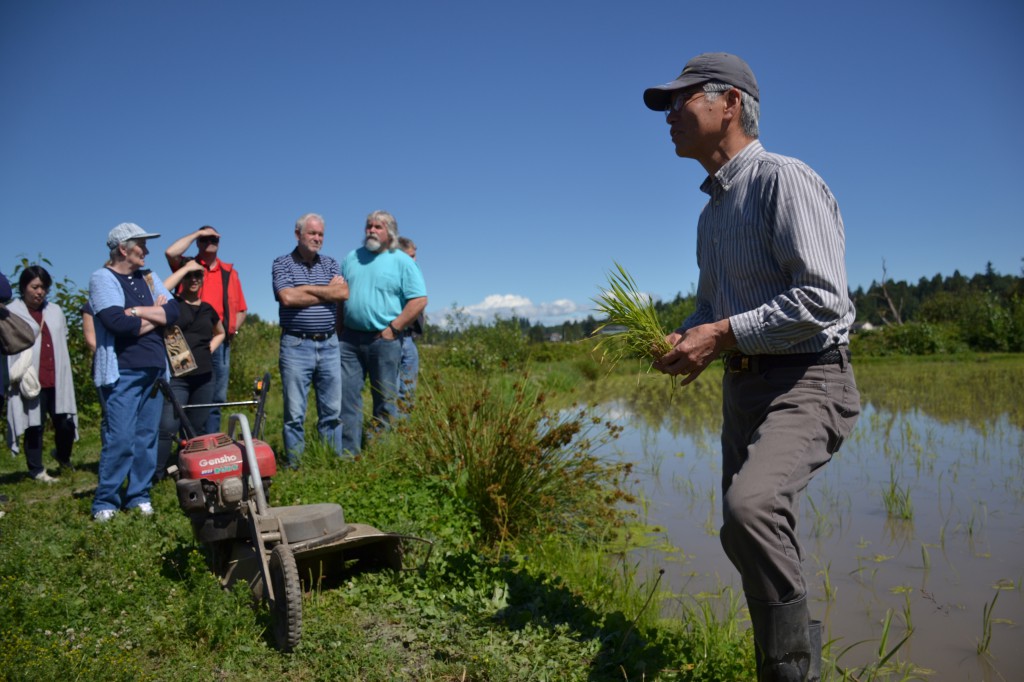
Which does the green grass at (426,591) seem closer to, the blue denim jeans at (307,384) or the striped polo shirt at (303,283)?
the blue denim jeans at (307,384)

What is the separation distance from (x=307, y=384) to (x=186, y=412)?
3.46 feet

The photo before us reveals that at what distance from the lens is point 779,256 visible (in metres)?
2.46

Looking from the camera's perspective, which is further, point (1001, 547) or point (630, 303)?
point (1001, 547)

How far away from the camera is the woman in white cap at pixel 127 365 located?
535 cm

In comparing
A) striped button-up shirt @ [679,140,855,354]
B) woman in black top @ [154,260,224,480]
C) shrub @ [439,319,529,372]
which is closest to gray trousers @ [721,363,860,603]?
striped button-up shirt @ [679,140,855,354]

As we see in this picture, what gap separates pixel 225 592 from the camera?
11.8ft

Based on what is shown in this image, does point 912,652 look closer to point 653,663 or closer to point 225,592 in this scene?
point 653,663

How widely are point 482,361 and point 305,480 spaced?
38.1 ft

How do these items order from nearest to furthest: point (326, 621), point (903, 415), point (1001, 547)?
point (326, 621) → point (1001, 547) → point (903, 415)

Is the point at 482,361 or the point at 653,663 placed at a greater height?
the point at 482,361

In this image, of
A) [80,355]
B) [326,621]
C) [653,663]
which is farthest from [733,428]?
[80,355]

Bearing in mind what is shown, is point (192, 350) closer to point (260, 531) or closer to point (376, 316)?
point (376, 316)

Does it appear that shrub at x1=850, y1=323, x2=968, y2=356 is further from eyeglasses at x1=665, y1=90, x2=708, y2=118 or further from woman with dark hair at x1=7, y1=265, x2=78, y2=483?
eyeglasses at x1=665, y1=90, x2=708, y2=118

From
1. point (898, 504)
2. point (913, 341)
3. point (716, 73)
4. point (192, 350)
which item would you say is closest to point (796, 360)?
point (716, 73)
